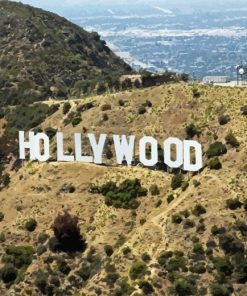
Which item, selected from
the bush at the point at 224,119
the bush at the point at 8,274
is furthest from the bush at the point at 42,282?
the bush at the point at 224,119

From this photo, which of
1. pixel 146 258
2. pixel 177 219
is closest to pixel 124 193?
pixel 177 219

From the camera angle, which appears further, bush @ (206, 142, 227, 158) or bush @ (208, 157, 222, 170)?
bush @ (206, 142, 227, 158)

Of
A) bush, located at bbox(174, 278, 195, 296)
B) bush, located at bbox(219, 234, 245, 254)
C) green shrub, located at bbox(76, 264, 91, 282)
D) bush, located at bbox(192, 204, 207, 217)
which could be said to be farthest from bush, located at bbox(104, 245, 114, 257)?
bush, located at bbox(219, 234, 245, 254)

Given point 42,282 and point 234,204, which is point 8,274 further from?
point 234,204

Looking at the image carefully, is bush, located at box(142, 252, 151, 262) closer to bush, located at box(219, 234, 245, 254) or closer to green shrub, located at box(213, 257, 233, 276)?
green shrub, located at box(213, 257, 233, 276)

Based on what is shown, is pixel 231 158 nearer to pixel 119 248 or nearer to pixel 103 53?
pixel 119 248
